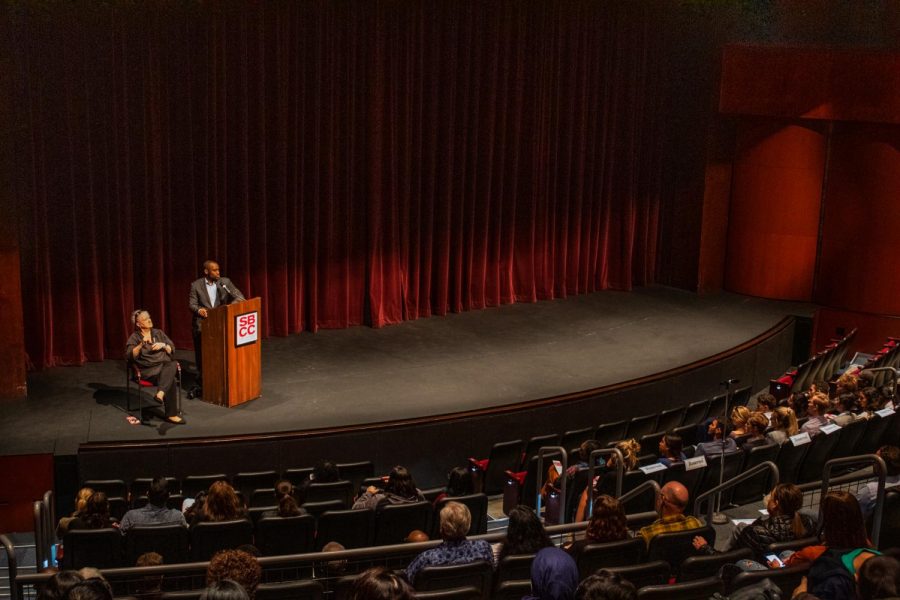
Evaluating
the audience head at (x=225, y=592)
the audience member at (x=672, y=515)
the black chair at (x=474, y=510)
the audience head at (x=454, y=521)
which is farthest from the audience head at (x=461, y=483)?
the audience head at (x=225, y=592)

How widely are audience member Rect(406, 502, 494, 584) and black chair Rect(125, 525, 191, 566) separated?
5.80 feet

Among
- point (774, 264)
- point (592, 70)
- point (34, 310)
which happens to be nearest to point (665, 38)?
point (592, 70)

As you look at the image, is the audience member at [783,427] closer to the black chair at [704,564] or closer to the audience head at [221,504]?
the black chair at [704,564]

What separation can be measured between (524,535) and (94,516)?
268 cm

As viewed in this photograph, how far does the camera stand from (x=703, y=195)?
1538 cm

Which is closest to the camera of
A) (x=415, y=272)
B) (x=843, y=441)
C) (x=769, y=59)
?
(x=843, y=441)

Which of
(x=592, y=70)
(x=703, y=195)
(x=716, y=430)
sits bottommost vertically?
(x=716, y=430)

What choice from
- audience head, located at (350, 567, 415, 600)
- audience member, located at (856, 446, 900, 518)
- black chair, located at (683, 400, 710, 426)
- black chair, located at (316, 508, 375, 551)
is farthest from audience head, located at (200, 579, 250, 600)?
black chair, located at (683, 400, 710, 426)

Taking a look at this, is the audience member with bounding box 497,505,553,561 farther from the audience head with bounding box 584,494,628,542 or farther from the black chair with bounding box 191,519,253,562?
the black chair with bounding box 191,519,253,562

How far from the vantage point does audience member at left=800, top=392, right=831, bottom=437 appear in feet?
29.0

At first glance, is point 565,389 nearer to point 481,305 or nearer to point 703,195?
point 481,305

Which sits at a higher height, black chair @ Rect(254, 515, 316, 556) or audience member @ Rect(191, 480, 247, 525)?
audience member @ Rect(191, 480, 247, 525)

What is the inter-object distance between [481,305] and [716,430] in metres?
5.55

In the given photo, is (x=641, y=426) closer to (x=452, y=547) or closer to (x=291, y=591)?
(x=452, y=547)
